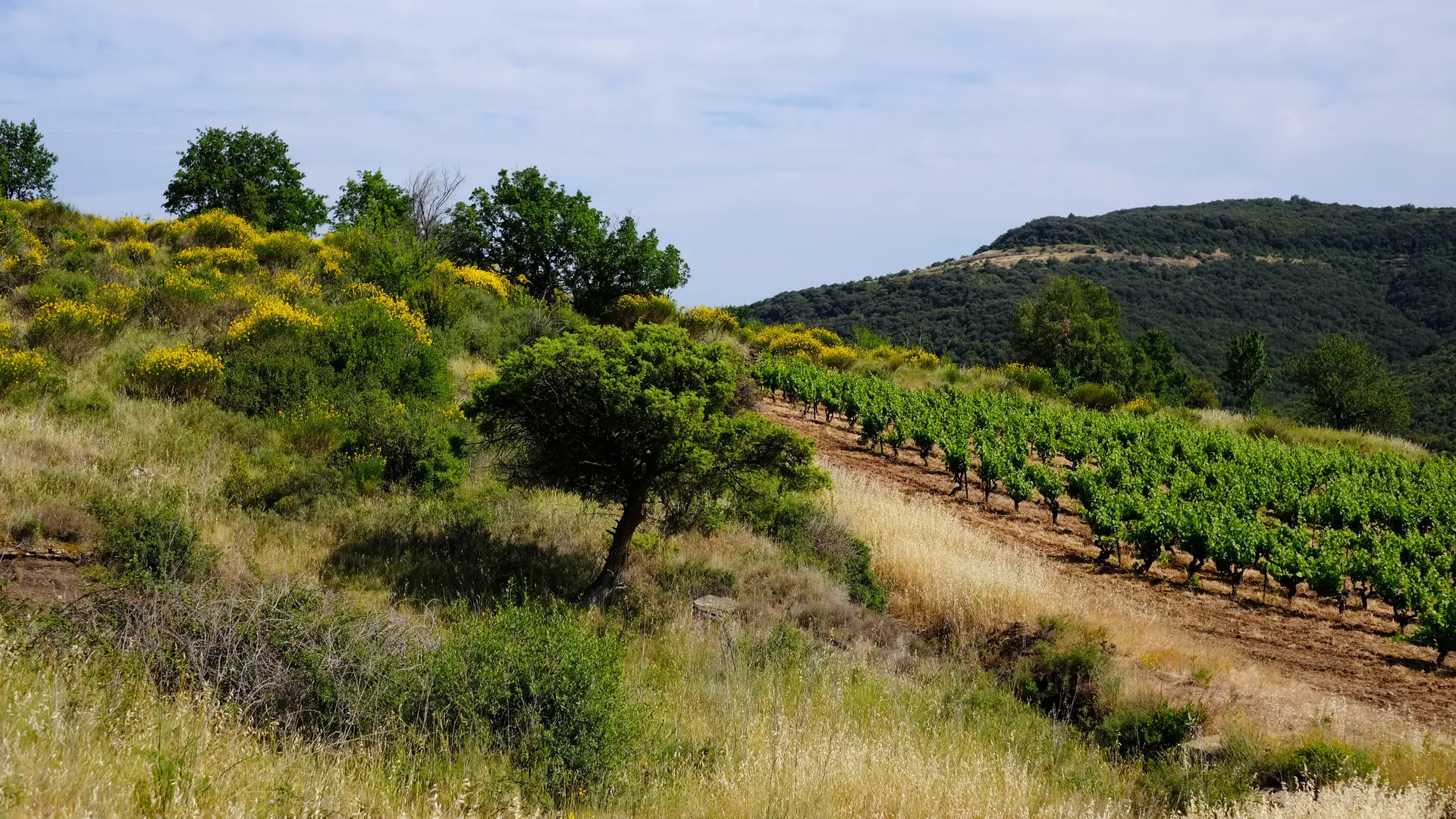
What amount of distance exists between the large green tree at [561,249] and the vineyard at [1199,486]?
5793 millimetres

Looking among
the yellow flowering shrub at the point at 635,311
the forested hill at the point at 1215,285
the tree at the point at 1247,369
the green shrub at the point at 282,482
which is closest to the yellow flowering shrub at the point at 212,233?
the yellow flowering shrub at the point at 635,311

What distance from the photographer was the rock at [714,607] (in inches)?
395

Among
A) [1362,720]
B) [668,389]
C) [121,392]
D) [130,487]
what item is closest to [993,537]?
[1362,720]

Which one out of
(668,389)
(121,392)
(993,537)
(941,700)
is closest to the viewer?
(941,700)

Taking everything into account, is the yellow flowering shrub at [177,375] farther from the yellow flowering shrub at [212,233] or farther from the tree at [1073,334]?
the tree at [1073,334]

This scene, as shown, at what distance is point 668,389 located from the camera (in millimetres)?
9805

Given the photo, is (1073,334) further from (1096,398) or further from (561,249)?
(561,249)

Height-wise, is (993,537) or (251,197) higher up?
(251,197)

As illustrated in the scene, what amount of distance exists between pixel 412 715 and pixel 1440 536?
2002 cm

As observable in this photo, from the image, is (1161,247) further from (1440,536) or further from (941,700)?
(941,700)

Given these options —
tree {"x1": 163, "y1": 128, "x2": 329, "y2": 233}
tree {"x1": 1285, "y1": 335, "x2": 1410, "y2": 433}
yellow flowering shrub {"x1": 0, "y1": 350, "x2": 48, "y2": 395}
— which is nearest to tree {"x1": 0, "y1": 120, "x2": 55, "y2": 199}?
tree {"x1": 163, "y1": 128, "x2": 329, "y2": 233}

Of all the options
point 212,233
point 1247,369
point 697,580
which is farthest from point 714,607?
point 1247,369

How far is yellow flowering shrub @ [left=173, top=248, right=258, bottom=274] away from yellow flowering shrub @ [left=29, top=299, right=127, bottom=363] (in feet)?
19.2

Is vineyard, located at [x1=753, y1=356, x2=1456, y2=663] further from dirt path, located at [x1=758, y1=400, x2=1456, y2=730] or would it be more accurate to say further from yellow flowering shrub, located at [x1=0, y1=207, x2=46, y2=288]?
yellow flowering shrub, located at [x1=0, y1=207, x2=46, y2=288]
